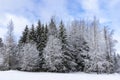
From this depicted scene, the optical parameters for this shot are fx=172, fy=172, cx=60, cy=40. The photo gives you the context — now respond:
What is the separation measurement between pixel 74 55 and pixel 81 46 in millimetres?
2718

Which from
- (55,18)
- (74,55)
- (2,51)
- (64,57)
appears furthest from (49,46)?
(55,18)

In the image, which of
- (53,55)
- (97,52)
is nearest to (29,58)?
(53,55)

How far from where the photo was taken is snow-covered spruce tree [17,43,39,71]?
33281mm

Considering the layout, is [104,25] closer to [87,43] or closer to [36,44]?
[87,43]

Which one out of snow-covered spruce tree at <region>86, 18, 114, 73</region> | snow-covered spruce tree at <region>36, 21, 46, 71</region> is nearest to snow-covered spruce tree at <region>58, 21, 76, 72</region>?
snow-covered spruce tree at <region>86, 18, 114, 73</region>

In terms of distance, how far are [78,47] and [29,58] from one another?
11.4 m

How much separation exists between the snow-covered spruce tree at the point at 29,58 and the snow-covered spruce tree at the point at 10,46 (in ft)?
5.69

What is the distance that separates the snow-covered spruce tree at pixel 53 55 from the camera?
108 feet

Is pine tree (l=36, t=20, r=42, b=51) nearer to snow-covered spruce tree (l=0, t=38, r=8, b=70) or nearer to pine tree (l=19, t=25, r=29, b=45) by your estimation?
pine tree (l=19, t=25, r=29, b=45)

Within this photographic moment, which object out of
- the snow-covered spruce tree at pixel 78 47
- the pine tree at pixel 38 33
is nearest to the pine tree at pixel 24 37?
the pine tree at pixel 38 33

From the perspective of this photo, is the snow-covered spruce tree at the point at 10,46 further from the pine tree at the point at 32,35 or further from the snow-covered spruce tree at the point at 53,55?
the snow-covered spruce tree at the point at 53,55

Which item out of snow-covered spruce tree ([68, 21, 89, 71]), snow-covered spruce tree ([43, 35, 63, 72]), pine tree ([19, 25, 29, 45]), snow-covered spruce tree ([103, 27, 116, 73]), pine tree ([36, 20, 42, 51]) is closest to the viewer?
snow-covered spruce tree ([43, 35, 63, 72])

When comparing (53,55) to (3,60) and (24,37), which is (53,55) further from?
(3,60)

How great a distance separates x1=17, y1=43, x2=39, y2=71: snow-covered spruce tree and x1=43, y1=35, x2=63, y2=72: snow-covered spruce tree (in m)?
1.83
